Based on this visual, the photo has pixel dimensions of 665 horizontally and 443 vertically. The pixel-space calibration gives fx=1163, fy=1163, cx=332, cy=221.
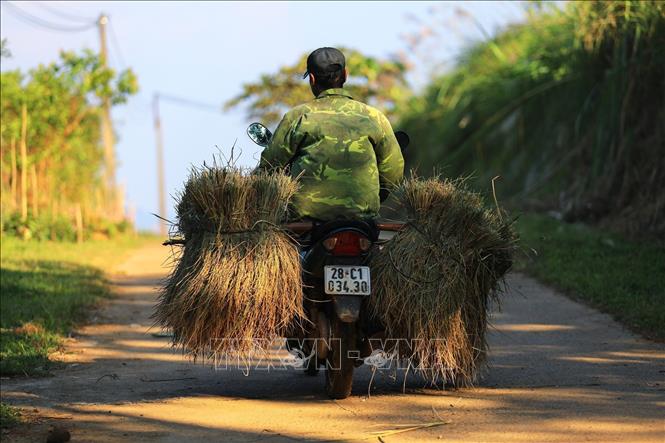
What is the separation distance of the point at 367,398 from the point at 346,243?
1007 millimetres

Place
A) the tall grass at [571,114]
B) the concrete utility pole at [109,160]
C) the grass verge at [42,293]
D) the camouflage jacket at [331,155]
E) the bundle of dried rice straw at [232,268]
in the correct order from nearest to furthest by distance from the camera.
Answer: the bundle of dried rice straw at [232,268] → the camouflage jacket at [331,155] → the grass verge at [42,293] → the tall grass at [571,114] → the concrete utility pole at [109,160]

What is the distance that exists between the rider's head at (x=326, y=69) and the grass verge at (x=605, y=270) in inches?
86.3

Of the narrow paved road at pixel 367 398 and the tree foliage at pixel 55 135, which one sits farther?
the tree foliage at pixel 55 135

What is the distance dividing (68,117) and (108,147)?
6580mm

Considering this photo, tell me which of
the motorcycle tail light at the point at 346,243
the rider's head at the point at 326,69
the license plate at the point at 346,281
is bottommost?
the license plate at the point at 346,281

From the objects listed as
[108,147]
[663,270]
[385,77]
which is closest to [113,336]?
[663,270]

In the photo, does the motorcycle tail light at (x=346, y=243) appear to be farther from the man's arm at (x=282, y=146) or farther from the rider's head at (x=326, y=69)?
the rider's head at (x=326, y=69)

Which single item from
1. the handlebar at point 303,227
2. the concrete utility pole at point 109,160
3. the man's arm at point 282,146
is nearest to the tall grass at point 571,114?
the handlebar at point 303,227

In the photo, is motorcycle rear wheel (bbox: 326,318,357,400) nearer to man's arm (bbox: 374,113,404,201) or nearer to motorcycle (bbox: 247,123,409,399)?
motorcycle (bbox: 247,123,409,399)

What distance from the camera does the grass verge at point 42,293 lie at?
9250 millimetres

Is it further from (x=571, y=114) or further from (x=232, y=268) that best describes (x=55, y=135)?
(x=232, y=268)

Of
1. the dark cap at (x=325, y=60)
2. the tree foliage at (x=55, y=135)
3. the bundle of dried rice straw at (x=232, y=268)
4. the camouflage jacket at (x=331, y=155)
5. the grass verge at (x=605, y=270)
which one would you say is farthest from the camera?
the tree foliage at (x=55, y=135)

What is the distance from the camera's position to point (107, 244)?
22172 millimetres

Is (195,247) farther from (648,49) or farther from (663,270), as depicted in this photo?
(648,49)
